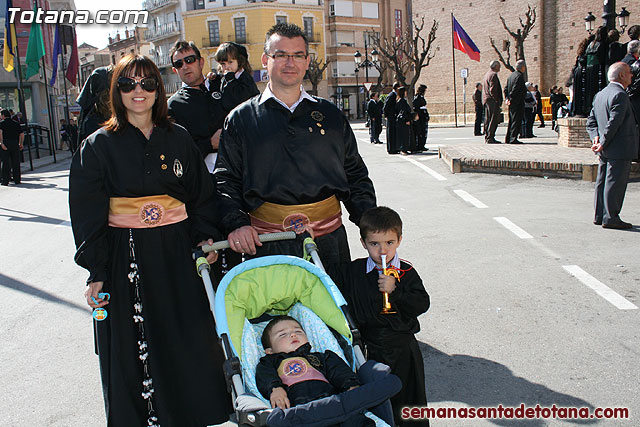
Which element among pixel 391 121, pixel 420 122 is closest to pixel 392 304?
pixel 391 121

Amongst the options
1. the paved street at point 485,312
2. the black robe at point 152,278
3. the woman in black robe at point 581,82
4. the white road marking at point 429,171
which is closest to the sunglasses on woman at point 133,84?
the black robe at point 152,278

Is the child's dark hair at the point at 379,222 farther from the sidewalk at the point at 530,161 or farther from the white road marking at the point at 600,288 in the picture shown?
the sidewalk at the point at 530,161

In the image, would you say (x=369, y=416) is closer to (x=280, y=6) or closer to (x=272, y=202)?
(x=272, y=202)

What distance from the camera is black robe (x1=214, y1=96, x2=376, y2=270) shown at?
3.58m

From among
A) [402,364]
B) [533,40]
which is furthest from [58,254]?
[533,40]

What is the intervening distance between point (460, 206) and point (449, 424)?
7.00 meters

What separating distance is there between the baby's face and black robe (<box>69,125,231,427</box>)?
555 mm

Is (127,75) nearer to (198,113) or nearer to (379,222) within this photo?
(379,222)

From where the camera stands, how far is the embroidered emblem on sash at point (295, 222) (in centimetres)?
366

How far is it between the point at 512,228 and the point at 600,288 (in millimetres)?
2700

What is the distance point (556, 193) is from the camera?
430 inches

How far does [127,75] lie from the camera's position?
335 centimetres

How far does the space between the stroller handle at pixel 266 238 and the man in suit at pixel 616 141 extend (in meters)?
6.01

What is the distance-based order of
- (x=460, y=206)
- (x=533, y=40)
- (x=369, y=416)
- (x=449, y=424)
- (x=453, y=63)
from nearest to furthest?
(x=369, y=416) < (x=449, y=424) < (x=460, y=206) < (x=533, y=40) < (x=453, y=63)
